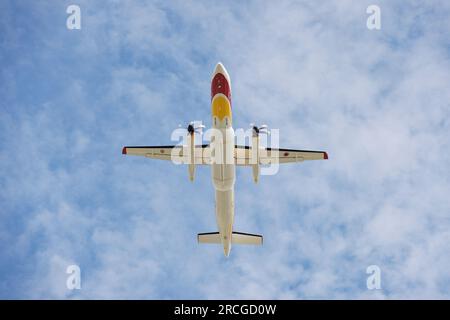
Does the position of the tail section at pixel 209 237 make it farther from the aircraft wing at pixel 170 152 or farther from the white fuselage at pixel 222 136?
the white fuselage at pixel 222 136

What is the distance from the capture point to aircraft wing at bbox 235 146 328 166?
52.8m

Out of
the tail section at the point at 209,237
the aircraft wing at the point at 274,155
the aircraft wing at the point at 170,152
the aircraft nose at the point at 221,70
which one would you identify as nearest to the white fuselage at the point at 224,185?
the tail section at the point at 209,237

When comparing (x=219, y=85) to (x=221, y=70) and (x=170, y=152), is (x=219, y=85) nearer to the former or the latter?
(x=221, y=70)

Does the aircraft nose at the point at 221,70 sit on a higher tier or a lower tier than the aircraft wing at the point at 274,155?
higher

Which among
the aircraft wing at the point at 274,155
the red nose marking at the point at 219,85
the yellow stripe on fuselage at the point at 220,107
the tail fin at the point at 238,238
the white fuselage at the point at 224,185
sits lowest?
the tail fin at the point at 238,238

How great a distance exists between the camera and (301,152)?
5303cm

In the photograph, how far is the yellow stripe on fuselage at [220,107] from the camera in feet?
153

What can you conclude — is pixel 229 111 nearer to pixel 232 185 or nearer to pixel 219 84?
pixel 219 84

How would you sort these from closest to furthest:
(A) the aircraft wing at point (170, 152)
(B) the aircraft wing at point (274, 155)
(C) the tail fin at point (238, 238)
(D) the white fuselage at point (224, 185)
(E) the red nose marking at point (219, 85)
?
(D) the white fuselage at point (224, 185) → (E) the red nose marking at point (219, 85) → (B) the aircraft wing at point (274, 155) → (A) the aircraft wing at point (170, 152) → (C) the tail fin at point (238, 238)

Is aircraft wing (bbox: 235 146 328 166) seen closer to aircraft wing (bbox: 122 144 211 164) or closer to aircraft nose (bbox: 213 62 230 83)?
aircraft wing (bbox: 122 144 211 164)

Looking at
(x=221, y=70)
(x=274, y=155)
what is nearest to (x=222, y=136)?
(x=221, y=70)

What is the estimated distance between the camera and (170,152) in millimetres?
53656

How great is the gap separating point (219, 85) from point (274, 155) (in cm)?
1010
